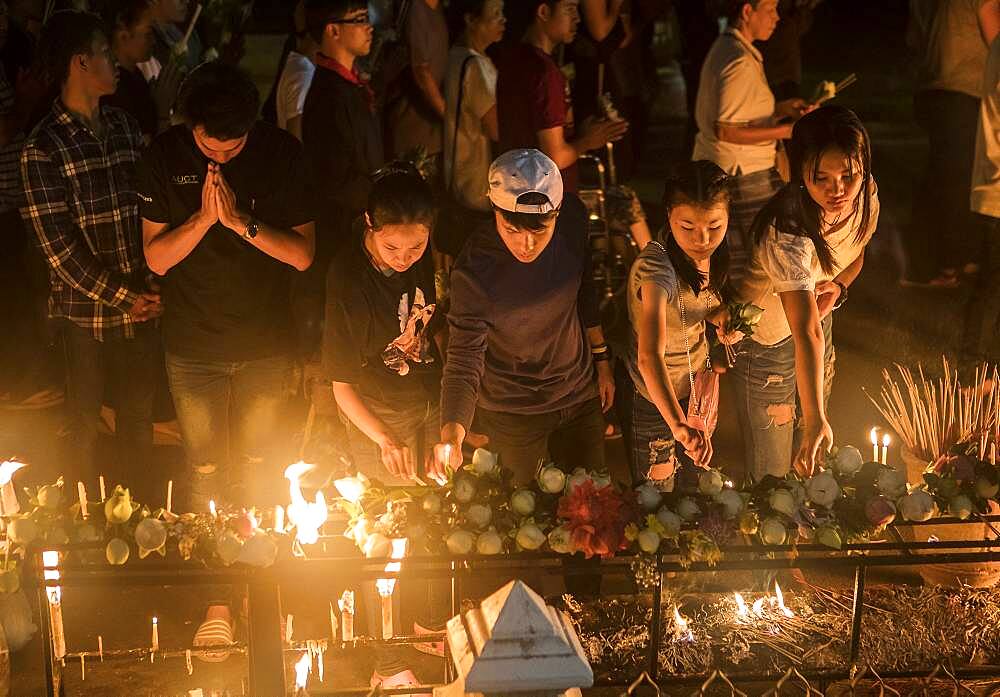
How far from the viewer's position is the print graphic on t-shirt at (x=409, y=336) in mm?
4168

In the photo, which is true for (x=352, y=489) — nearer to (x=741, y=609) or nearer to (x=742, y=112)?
(x=741, y=609)

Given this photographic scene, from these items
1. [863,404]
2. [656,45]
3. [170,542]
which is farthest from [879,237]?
[656,45]

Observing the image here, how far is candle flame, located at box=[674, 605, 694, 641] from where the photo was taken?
13.2 feet

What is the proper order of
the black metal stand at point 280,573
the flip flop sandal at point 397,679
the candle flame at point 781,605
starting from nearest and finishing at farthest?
the black metal stand at point 280,573, the flip flop sandal at point 397,679, the candle flame at point 781,605

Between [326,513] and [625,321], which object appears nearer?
[326,513]

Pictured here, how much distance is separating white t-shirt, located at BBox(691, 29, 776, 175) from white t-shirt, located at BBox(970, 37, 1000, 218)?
3.17ft

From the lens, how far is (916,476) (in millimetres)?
4672

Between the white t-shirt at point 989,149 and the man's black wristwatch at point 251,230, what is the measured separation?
11.2 ft

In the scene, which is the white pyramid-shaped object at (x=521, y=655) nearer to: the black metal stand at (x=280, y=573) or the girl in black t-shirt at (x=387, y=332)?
the black metal stand at (x=280, y=573)

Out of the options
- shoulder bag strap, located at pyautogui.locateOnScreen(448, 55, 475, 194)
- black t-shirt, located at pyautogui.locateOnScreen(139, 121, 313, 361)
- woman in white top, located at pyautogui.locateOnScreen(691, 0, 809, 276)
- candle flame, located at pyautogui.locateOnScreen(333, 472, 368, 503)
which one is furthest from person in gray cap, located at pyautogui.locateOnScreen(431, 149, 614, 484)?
shoulder bag strap, located at pyautogui.locateOnScreen(448, 55, 475, 194)

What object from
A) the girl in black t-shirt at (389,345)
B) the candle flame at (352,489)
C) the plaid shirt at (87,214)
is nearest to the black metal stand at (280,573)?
the candle flame at (352,489)

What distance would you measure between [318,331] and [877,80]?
472 inches

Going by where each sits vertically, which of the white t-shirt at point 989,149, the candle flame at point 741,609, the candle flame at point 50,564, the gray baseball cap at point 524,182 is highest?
the white t-shirt at point 989,149

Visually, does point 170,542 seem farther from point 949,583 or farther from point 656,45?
point 656,45
